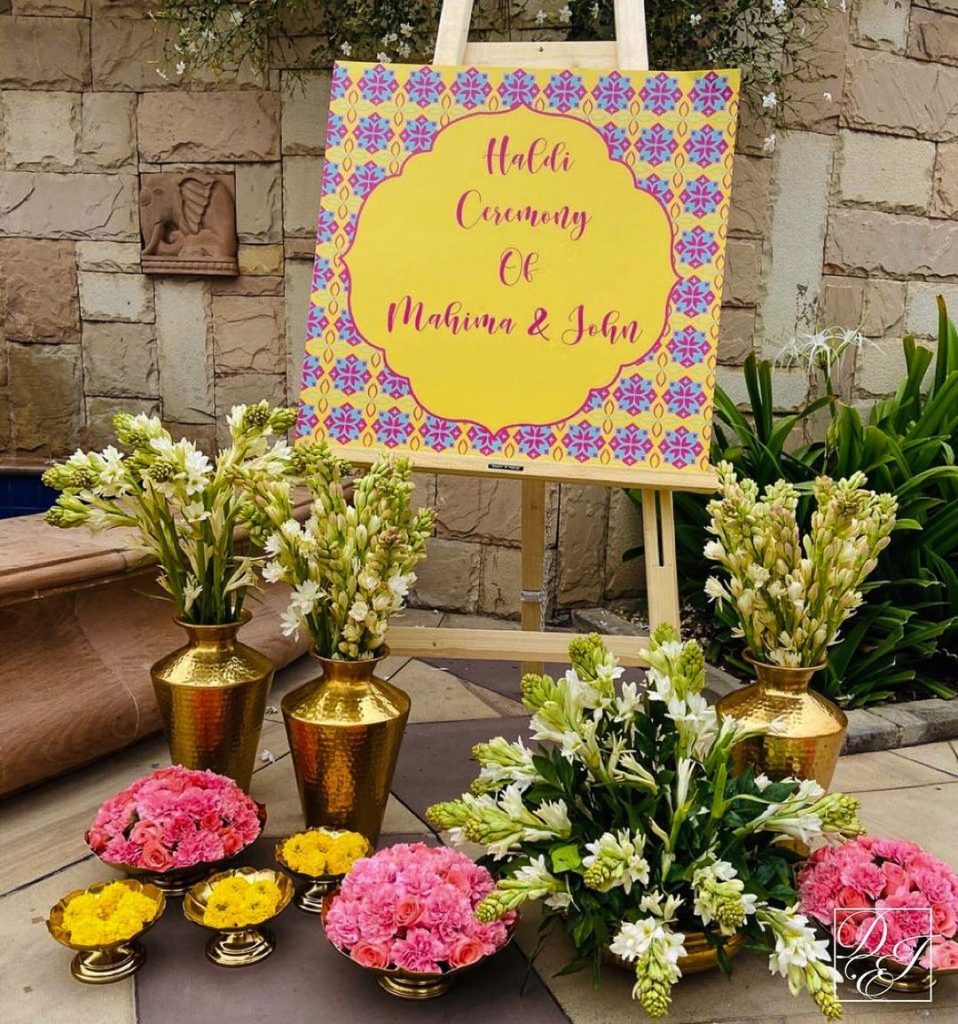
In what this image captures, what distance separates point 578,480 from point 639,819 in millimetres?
645

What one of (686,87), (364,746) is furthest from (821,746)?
(686,87)

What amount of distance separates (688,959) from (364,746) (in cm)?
58

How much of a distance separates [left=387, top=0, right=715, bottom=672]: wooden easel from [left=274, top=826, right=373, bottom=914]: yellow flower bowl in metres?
0.36

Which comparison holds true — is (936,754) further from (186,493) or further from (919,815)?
(186,493)

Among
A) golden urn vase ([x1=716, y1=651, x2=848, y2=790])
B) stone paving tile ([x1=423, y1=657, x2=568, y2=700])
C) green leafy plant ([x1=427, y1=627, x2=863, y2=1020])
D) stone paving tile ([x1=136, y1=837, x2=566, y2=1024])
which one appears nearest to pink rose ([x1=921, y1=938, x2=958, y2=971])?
green leafy plant ([x1=427, y1=627, x2=863, y2=1020])

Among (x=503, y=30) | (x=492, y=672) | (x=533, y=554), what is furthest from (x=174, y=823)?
(x=503, y=30)

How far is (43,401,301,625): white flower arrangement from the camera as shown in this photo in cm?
149

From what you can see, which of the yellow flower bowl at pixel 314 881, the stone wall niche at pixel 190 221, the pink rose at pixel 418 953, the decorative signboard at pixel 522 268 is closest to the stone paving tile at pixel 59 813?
the yellow flower bowl at pixel 314 881

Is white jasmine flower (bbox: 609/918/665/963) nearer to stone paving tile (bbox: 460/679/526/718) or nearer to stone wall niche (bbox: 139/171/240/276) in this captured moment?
stone paving tile (bbox: 460/679/526/718)

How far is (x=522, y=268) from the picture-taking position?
69.3 inches

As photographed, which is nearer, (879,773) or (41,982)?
(41,982)

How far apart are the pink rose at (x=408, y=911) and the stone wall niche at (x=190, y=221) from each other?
90.5 inches

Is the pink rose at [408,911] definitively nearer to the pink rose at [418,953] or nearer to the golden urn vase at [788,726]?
the pink rose at [418,953]

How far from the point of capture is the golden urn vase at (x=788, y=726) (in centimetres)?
145
